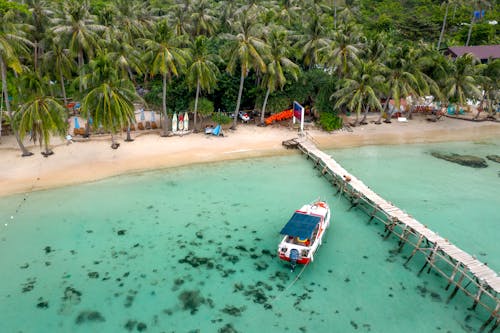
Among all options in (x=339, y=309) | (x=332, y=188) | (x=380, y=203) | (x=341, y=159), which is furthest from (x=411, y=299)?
(x=341, y=159)

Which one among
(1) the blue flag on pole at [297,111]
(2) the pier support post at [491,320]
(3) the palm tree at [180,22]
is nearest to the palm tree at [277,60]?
(1) the blue flag on pole at [297,111]

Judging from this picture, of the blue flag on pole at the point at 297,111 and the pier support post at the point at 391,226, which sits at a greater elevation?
the blue flag on pole at the point at 297,111

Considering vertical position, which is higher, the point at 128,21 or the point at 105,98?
the point at 128,21

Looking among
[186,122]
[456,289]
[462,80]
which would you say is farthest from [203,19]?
[456,289]

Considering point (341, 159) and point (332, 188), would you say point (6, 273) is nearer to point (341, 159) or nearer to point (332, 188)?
point (332, 188)

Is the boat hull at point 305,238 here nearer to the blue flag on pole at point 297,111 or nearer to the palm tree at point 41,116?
the blue flag on pole at point 297,111

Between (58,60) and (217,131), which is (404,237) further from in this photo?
(58,60)
